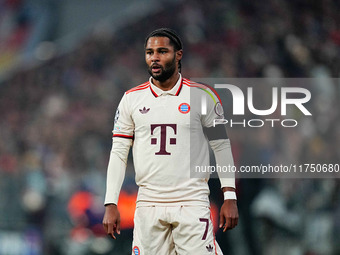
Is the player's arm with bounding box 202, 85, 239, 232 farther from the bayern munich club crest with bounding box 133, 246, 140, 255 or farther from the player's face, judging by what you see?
the bayern munich club crest with bounding box 133, 246, 140, 255

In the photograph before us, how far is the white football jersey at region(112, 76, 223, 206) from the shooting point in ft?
9.86

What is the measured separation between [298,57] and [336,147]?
1164 millimetres

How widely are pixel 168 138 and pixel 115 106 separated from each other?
13.0ft

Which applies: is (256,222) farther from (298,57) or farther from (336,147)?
(298,57)

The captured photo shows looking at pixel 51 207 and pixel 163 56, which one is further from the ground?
pixel 163 56

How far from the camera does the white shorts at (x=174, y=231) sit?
295cm

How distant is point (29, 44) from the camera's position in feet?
24.8

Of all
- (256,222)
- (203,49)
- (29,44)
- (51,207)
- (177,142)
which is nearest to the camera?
(177,142)

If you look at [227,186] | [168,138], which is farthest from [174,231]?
[168,138]

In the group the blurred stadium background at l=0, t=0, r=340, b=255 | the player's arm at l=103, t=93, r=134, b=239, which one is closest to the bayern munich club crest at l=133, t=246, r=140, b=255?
the player's arm at l=103, t=93, r=134, b=239

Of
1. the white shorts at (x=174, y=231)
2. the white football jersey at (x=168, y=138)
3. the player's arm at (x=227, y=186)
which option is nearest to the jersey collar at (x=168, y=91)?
the white football jersey at (x=168, y=138)

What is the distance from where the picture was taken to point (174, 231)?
2992 millimetres

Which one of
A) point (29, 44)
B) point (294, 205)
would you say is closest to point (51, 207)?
point (29, 44)

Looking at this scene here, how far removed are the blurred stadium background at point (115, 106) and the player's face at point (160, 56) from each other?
3034 millimetres
